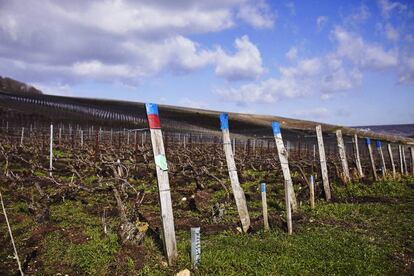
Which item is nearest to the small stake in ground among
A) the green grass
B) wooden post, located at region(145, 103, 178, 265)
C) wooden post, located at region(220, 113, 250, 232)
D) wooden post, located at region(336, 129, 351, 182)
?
the green grass

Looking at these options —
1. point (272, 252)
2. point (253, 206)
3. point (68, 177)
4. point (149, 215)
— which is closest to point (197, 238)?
point (272, 252)

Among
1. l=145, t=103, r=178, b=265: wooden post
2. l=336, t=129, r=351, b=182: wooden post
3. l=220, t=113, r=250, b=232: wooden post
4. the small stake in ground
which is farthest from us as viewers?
l=336, t=129, r=351, b=182: wooden post

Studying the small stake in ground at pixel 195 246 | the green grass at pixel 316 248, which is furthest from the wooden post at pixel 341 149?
the small stake in ground at pixel 195 246

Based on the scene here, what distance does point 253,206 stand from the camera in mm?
9094

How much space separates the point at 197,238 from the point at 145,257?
0.87 m

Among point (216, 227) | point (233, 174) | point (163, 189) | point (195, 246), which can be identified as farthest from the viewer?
point (216, 227)

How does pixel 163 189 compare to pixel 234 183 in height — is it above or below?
above

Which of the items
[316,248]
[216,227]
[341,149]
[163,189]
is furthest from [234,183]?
[341,149]

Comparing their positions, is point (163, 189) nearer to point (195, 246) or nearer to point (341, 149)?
point (195, 246)

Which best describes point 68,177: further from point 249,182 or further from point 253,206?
point 253,206

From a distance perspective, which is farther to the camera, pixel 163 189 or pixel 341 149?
pixel 341 149

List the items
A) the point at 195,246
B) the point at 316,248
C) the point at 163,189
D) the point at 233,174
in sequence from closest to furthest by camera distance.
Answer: the point at 195,246
the point at 163,189
the point at 316,248
the point at 233,174

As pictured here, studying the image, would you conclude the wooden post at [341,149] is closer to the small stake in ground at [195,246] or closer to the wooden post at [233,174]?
the wooden post at [233,174]

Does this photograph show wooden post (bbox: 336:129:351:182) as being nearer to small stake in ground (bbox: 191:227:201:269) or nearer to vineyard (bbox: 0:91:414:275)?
vineyard (bbox: 0:91:414:275)
